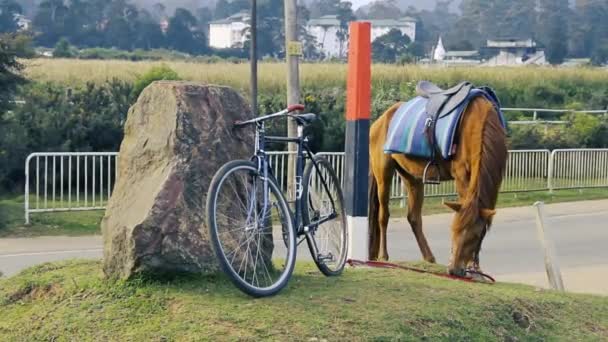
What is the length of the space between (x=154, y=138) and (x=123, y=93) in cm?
1511

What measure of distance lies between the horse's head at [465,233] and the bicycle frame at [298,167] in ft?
3.68

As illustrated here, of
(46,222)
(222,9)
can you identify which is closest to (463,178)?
(46,222)

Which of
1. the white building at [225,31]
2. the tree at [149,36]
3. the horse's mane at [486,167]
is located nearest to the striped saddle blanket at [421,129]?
the horse's mane at [486,167]

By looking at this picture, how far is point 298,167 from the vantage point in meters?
6.37

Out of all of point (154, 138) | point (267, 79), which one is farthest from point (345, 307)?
point (267, 79)

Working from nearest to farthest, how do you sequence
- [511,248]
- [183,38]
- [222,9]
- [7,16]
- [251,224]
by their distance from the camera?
[251,224]
[511,248]
[7,16]
[183,38]
[222,9]

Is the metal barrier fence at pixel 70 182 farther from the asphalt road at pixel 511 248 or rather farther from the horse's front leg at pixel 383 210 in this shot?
the horse's front leg at pixel 383 210

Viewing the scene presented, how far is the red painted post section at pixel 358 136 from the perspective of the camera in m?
7.57

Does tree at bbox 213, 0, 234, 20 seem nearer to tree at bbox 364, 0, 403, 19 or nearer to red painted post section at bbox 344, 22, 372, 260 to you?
tree at bbox 364, 0, 403, 19

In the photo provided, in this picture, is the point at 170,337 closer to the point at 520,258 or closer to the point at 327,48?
the point at 520,258

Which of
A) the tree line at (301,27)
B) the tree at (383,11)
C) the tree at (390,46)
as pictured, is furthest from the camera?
the tree at (383,11)

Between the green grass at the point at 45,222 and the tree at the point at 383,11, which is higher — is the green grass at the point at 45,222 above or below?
below

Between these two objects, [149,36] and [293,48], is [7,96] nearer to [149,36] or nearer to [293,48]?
[293,48]

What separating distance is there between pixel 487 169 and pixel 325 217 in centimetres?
179
